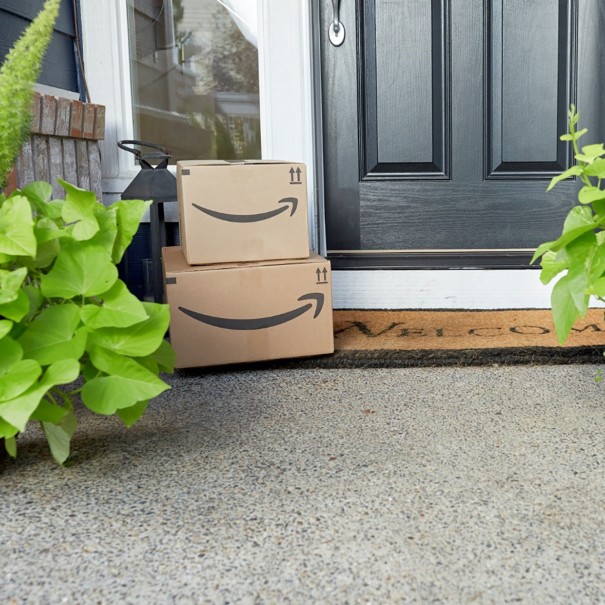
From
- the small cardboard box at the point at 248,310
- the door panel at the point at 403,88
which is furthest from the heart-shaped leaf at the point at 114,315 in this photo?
the door panel at the point at 403,88

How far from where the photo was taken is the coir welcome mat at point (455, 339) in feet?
5.16

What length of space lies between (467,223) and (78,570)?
1671mm

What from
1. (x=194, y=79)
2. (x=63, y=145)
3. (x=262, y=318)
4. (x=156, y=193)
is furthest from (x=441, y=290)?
(x=63, y=145)

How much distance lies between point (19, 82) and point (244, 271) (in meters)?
0.70

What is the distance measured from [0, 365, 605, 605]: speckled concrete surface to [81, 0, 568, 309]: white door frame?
808mm

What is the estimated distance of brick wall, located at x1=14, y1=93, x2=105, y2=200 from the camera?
1719 mm

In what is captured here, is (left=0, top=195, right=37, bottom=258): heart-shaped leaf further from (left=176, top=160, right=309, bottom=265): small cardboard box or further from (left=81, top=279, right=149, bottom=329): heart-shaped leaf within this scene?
(left=176, top=160, right=309, bottom=265): small cardboard box

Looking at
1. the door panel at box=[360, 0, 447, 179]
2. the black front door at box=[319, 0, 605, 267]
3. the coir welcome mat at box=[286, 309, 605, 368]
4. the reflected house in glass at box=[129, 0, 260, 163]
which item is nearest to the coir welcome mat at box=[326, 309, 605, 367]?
the coir welcome mat at box=[286, 309, 605, 368]

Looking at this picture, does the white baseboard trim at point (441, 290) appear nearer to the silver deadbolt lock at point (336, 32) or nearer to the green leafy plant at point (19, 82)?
the silver deadbolt lock at point (336, 32)

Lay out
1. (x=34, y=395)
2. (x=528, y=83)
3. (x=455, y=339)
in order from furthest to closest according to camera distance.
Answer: (x=528, y=83)
(x=455, y=339)
(x=34, y=395)

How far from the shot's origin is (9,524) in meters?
0.85

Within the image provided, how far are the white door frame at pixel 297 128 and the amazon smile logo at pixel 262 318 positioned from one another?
56 centimetres

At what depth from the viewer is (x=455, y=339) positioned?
1746 millimetres

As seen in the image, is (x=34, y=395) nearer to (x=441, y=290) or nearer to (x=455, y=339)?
(x=455, y=339)
